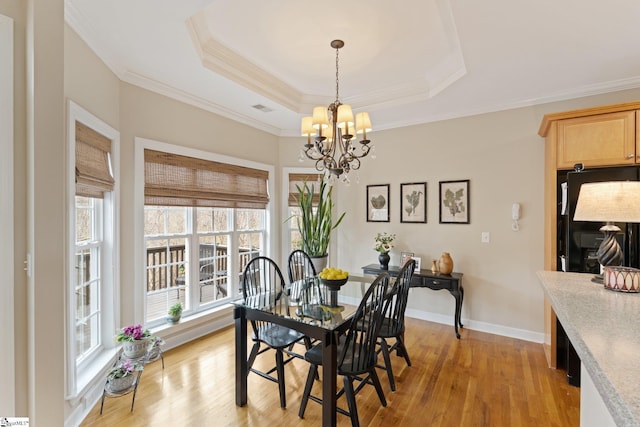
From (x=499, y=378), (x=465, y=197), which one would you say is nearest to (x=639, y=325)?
(x=499, y=378)

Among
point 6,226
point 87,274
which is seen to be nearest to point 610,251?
point 6,226

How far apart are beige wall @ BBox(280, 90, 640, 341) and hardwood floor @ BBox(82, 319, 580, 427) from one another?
1.93 feet

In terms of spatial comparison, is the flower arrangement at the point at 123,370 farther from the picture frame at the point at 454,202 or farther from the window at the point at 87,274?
the picture frame at the point at 454,202

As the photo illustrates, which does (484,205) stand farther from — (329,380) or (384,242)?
(329,380)

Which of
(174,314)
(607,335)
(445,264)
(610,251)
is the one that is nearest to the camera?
(607,335)

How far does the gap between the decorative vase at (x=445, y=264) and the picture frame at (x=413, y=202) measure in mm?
594

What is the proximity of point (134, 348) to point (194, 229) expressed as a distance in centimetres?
137

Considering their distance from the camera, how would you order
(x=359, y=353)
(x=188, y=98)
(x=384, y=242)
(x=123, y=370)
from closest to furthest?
(x=359, y=353)
(x=123, y=370)
(x=188, y=98)
(x=384, y=242)

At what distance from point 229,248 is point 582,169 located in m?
3.86

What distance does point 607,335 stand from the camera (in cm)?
96

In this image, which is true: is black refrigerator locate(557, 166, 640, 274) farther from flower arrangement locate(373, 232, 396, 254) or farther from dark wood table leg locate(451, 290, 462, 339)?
flower arrangement locate(373, 232, 396, 254)

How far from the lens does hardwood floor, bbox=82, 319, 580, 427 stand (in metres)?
2.10

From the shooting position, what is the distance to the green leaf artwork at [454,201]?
3.82 metres

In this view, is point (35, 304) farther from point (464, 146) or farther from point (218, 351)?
point (464, 146)
